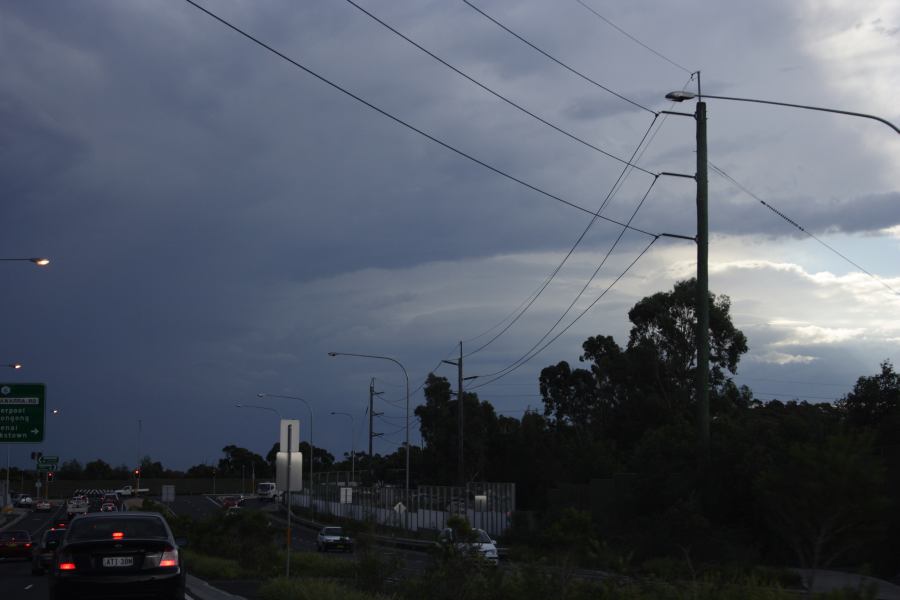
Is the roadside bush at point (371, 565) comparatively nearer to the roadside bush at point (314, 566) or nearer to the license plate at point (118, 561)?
the license plate at point (118, 561)

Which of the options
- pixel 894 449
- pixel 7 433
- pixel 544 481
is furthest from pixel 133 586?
pixel 544 481

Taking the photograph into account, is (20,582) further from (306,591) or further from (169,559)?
(169,559)

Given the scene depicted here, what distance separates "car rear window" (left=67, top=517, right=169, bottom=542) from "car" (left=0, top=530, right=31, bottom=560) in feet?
101

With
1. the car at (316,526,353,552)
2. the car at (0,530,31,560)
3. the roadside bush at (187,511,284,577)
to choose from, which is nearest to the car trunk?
the roadside bush at (187,511,284,577)

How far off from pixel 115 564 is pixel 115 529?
686 millimetres

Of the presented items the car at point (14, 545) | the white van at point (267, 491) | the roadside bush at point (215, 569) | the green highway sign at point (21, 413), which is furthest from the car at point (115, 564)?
the white van at point (267, 491)

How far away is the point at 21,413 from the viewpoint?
42.0 metres

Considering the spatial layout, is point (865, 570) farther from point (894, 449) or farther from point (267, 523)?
point (267, 523)

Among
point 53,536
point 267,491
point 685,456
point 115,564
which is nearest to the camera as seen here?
point 115,564

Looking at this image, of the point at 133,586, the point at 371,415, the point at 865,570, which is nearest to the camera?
the point at 865,570

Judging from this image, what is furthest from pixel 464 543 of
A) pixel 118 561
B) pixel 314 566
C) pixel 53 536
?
pixel 53 536

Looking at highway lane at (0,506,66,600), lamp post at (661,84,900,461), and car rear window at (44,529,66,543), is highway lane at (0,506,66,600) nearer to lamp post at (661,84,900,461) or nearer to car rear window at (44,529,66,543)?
car rear window at (44,529,66,543)

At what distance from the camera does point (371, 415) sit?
3228 inches

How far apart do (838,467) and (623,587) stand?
372cm
